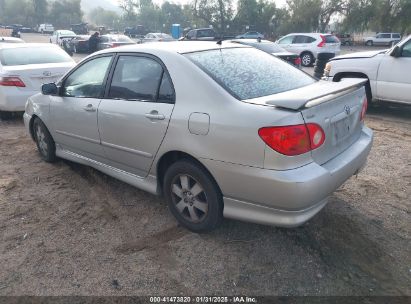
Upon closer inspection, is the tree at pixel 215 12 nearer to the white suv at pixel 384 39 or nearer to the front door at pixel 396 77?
the white suv at pixel 384 39

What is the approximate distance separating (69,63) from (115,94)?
4.48 metres

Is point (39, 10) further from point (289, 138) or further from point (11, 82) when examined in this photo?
point (289, 138)

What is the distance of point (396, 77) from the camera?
6.93 metres

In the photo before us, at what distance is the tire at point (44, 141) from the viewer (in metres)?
5.06

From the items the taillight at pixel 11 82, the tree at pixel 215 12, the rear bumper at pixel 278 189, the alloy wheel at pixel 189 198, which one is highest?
the tree at pixel 215 12

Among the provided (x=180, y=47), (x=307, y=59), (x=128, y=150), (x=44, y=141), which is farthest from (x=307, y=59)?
(x=128, y=150)

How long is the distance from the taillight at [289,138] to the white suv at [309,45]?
18.4 meters

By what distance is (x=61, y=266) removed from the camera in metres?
3.04

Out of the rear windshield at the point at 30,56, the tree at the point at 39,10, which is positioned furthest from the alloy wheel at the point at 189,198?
the tree at the point at 39,10

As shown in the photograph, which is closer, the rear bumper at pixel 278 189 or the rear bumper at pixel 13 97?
the rear bumper at pixel 278 189

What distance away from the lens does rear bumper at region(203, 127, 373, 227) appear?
270cm

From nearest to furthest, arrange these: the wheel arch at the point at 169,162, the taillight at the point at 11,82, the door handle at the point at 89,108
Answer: the wheel arch at the point at 169,162 → the door handle at the point at 89,108 → the taillight at the point at 11,82

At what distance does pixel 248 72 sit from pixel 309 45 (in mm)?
18170

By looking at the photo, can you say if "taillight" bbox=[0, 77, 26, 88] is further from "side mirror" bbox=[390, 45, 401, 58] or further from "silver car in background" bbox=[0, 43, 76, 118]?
"side mirror" bbox=[390, 45, 401, 58]
